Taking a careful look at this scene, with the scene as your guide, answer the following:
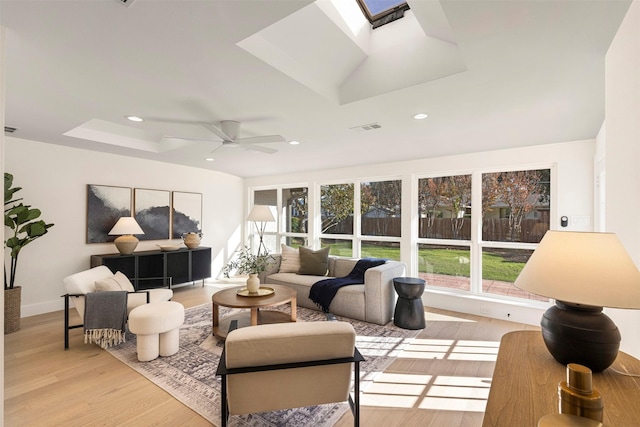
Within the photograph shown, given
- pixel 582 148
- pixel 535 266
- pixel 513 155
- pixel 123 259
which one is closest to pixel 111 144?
pixel 123 259

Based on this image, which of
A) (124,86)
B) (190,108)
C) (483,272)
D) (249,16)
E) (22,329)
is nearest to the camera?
(249,16)

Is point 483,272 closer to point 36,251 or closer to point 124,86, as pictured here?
point 124,86

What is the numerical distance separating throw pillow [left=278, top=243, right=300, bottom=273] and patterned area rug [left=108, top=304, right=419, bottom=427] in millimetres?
1084

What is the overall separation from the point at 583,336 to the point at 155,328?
9.99 feet

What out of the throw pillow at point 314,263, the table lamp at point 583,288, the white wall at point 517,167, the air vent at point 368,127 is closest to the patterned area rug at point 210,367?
the throw pillow at point 314,263

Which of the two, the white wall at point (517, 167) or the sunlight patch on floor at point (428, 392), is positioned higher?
the white wall at point (517, 167)

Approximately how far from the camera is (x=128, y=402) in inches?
85.9

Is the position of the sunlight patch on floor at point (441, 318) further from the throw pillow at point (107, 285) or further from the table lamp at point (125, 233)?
the table lamp at point (125, 233)

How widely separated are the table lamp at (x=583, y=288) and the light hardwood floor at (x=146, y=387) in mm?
1186

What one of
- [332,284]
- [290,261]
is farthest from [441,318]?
[290,261]

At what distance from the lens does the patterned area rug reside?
2.04 metres

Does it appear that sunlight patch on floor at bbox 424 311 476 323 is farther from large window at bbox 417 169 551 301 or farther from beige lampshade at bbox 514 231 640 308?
beige lampshade at bbox 514 231 640 308

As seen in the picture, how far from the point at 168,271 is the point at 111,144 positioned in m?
2.20

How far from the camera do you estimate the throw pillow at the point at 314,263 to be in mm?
4789
